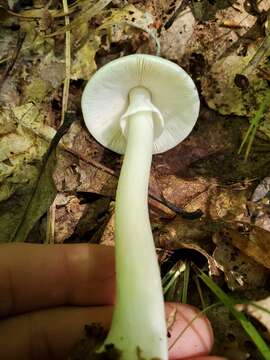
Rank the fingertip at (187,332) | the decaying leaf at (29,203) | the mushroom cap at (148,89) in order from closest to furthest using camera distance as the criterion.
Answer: the fingertip at (187,332), the mushroom cap at (148,89), the decaying leaf at (29,203)

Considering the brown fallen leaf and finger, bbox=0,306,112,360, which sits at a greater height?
the brown fallen leaf

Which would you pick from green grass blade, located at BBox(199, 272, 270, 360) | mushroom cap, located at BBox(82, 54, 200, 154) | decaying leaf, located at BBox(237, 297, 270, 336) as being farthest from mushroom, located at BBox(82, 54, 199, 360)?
decaying leaf, located at BBox(237, 297, 270, 336)

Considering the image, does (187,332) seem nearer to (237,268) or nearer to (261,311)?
(261,311)

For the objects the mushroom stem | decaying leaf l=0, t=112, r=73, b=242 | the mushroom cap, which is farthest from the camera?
decaying leaf l=0, t=112, r=73, b=242

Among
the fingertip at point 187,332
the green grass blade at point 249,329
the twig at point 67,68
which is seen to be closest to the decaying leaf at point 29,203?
the twig at point 67,68

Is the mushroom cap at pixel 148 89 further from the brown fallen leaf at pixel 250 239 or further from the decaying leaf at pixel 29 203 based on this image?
the brown fallen leaf at pixel 250 239

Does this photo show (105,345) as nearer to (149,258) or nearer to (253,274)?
(149,258)

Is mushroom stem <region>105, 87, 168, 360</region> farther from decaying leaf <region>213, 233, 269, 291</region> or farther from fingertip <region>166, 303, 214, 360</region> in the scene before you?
decaying leaf <region>213, 233, 269, 291</region>

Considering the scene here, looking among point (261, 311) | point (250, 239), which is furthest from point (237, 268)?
point (261, 311)

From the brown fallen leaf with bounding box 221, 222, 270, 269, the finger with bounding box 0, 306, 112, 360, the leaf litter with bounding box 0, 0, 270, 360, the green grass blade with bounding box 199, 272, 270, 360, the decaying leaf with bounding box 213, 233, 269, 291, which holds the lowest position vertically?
the finger with bounding box 0, 306, 112, 360
